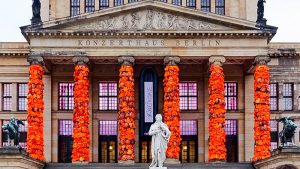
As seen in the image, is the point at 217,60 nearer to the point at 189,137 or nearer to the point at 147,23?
the point at 147,23

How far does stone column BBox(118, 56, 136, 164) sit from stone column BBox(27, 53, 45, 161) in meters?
6.79

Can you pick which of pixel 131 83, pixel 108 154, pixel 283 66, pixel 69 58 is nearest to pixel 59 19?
pixel 69 58

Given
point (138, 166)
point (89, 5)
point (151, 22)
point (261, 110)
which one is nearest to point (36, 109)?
point (138, 166)

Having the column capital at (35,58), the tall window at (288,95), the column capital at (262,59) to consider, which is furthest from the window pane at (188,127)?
the column capital at (35,58)

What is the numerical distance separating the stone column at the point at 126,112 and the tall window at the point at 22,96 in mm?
12356

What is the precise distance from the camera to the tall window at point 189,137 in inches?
3187

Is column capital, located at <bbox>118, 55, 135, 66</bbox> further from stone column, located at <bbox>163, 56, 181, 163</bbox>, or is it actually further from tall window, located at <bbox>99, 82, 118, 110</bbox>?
tall window, located at <bbox>99, 82, 118, 110</bbox>

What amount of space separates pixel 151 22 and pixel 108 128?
11783 mm

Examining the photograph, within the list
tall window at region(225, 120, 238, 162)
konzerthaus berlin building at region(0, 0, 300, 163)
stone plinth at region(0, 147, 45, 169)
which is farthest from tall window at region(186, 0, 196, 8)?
stone plinth at region(0, 147, 45, 169)

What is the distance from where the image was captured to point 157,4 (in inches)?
2965

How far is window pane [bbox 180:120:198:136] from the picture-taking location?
267 feet

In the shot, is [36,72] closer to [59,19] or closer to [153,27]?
[59,19]

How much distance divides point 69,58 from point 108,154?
1040 centimetres

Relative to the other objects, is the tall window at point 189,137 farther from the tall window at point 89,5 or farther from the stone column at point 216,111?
the tall window at point 89,5
